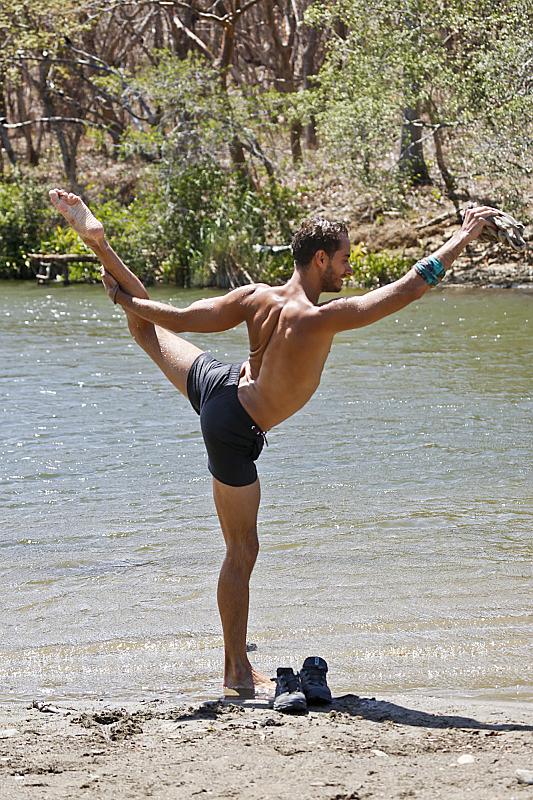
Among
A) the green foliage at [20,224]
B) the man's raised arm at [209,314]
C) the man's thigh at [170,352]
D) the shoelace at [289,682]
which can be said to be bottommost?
the shoelace at [289,682]

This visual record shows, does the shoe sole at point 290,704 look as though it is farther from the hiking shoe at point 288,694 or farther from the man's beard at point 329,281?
the man's beard at point 329,281

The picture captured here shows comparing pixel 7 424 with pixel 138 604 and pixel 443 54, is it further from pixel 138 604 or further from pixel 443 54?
pixel 443 54

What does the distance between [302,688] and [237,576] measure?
56 cm

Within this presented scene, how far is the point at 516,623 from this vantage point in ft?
18.6

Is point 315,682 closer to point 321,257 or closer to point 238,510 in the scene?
point 238,510

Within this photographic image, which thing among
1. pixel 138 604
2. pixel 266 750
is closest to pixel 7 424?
pixel 138 604

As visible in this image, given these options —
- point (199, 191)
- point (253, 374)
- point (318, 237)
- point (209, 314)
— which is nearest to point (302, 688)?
point (253, 374)

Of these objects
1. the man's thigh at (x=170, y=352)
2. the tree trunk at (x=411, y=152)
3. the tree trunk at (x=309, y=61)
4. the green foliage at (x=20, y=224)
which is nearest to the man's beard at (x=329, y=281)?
the man's thigh at (x=170, y=352)

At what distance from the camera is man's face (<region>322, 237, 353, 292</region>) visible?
4.66m

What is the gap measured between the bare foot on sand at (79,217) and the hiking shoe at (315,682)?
2.13m

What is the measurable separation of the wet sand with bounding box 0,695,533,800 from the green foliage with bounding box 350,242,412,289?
1934 centimetres

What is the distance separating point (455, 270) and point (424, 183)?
3772 mm

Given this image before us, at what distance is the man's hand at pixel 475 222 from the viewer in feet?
15.0

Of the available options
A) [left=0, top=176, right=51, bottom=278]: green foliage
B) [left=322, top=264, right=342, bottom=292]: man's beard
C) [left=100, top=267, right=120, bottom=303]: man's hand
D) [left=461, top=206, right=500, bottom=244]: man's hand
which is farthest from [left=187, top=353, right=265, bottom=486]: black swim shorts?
[left=0, top=176, right=51, bottom=278]: green foliage
